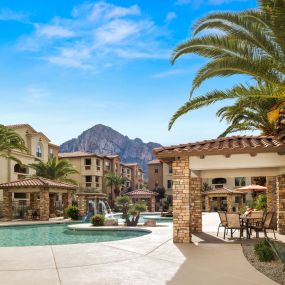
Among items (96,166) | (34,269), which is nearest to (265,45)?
(34,269)

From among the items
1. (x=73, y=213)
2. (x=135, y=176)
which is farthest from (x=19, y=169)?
(x=135, y=176)

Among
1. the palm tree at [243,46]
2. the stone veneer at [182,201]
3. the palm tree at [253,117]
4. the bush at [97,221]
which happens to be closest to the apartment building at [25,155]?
the bush at [97,221]

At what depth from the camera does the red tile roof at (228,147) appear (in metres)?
12.1

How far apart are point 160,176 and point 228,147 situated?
2323 inches

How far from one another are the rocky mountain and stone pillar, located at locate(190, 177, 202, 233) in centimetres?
16413

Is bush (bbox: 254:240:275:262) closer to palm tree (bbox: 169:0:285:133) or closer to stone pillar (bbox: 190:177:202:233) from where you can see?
palm tree (bbox: 169:0:285:133)

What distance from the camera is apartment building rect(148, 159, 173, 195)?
226 feet

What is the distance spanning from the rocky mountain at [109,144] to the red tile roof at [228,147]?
167147 mm

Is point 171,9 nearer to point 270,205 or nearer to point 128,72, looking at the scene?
point 128,72

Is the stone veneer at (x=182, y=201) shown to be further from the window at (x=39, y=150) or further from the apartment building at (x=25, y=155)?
the window at (x=39, y=150)

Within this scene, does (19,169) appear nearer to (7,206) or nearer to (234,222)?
(7,206)

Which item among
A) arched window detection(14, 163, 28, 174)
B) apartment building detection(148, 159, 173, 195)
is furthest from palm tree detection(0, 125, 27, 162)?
apartment building detection(148, 159, 173, 195)

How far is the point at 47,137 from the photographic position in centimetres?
5053

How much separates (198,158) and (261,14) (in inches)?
192
